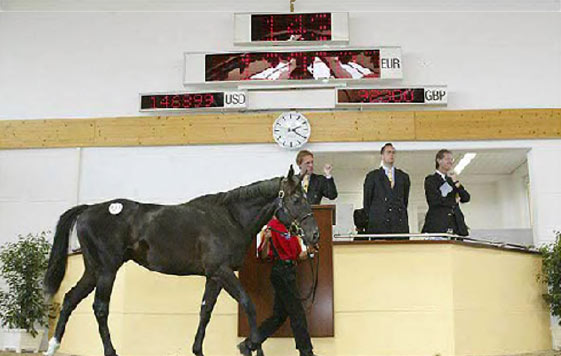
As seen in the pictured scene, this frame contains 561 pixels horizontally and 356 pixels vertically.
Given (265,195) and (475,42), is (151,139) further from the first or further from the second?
(475,42)

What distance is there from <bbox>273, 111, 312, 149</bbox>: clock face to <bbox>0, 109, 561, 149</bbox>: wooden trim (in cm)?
9

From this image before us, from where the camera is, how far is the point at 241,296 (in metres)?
4.71

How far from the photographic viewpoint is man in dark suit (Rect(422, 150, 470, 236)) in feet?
21.5

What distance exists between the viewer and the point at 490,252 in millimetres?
6148

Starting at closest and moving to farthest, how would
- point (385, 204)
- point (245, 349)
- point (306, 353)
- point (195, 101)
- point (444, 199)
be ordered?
point (245, 349)
point (306, 353)
point (385, 204)
point (444, 199)
point (195, 101)

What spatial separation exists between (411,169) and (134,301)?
26.2ft

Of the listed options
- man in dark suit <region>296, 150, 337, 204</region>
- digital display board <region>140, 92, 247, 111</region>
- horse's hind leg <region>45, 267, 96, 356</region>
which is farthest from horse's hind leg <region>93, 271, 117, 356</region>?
digital display board <region>140, 92, 247, 111</region>

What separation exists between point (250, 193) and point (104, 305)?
1420mm

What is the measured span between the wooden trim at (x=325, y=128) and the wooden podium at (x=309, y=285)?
282 cm

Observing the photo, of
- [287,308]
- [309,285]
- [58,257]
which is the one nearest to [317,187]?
[309,285]

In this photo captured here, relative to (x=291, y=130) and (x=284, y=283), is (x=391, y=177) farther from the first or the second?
(x=291, y=130)

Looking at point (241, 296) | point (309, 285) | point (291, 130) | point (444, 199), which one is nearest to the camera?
point (241, 296)

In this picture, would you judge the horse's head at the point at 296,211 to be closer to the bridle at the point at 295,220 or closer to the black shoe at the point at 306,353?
the bridle at the point at 295,220

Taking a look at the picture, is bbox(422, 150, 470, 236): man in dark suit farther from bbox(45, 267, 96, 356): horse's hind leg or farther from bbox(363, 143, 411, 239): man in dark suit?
bbox(45, 267, 96, 356): horse's hind leg
